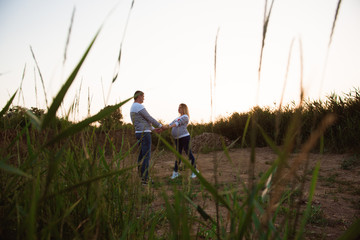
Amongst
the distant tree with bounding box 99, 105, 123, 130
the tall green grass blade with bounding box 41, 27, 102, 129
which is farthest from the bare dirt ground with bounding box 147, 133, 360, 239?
the tall green grass blade with bounding box 41, 27, 102, 129

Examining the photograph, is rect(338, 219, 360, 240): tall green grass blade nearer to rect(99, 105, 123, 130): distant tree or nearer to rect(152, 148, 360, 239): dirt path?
rect(152, 148, 360, 239): dirt path

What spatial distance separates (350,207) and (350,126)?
5.08 meters

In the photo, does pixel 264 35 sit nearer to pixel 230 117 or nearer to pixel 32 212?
pixel 32 212

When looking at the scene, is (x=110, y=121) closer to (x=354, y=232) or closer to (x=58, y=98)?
(x=58, y=98)

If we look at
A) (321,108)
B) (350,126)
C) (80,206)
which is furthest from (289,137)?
(321,108)

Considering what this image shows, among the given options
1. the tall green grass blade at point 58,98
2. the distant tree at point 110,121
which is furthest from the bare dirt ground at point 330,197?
the tall green grass blade at point 58,98

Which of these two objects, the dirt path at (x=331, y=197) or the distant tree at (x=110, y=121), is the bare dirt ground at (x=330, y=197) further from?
the distant tree at (x=110, y=121)

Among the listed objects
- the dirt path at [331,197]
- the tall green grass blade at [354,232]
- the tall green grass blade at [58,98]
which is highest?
the tall green grass blade at [58,98]

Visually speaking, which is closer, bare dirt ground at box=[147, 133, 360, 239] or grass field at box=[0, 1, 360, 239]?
grass field at box=[0, 1, 360, 239]

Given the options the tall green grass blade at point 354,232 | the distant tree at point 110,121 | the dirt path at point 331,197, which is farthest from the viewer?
the dirt path at point 331,197

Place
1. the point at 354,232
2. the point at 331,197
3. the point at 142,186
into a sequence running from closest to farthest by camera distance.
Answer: the point at 354,232, the point at 142,186, the point at 331,197

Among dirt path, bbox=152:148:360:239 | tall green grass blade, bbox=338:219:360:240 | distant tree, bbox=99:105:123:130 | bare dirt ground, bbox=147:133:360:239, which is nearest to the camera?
tall green grass blade, bbox=338:219:360:240

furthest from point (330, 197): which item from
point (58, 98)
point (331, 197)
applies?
point (58, 98)

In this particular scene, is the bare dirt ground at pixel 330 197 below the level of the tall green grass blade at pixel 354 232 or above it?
below
